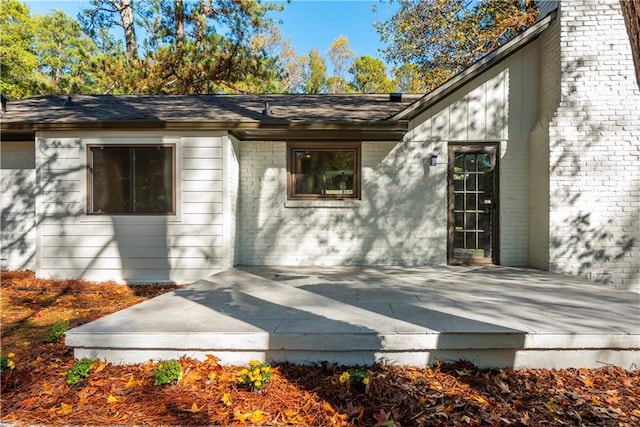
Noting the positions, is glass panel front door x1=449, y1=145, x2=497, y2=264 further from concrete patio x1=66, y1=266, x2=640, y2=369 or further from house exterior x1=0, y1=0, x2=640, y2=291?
concrete patio x1=66, y1=266, x2=640, y2=369

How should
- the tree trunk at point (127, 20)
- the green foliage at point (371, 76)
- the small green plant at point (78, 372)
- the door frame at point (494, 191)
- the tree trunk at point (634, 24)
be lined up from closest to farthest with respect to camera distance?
1. the tree trunk at point (634, 24)
2. the small green plant at point (78, 372)
3. the door frame at point (494, 191)
4. the tree trunk at point (127, 20)
5. the green foliage at point (371, 76)

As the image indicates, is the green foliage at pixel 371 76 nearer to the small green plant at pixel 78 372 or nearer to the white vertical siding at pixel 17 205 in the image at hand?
the white vertical siding at pixel 17 205

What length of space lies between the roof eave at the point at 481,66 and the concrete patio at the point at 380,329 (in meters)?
3.33

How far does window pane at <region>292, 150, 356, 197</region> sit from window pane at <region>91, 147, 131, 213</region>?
9.39 feet

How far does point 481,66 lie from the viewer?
612cm

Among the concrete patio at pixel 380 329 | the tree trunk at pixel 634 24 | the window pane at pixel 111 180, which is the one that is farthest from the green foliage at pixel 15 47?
the tree trunk at pixel 634 24

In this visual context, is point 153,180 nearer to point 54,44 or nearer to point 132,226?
point 132,226

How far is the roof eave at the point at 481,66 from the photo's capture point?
5.96m

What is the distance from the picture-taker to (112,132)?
5832 millimetres

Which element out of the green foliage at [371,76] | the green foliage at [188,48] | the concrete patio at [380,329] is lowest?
the concrete patio at [380,329]

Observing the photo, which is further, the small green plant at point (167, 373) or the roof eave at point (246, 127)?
the roof eave at point (246, 127)

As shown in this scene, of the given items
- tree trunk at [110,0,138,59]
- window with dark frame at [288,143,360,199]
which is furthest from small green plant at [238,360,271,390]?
tree trunk at [110,0,138,59]

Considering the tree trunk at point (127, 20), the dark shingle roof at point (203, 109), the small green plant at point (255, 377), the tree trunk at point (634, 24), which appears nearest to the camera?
the tree trunk at point (634, 24)

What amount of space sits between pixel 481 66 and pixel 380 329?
5.29m
